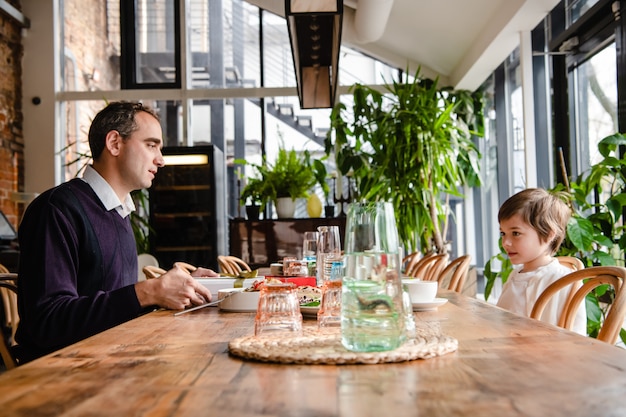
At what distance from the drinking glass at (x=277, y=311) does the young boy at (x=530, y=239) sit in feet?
4.76

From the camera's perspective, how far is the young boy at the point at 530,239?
2.45 metres

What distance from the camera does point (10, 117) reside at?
7770 mm

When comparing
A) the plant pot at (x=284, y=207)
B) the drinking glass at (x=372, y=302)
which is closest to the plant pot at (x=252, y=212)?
the plant pot at (x=284, y=207)

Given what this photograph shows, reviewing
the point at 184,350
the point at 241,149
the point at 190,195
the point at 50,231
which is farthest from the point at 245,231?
the point at 184,350

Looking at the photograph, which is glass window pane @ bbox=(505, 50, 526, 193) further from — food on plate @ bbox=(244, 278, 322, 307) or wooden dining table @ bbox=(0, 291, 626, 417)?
wooden dining table @ bbox=(0, 291, 626, 417)

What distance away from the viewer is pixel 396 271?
3.11 feet

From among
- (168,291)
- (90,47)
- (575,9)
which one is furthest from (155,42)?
(168,291)

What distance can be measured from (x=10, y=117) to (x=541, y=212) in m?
6.78

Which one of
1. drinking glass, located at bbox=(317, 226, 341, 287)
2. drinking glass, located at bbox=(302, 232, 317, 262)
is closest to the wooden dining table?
drinking glass, located at bbox=(317, 226, 341, 287)

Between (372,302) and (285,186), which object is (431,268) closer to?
(372,302)

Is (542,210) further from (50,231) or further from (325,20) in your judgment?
(50,231)

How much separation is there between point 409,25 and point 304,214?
7.93 ft

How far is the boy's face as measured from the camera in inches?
99.7

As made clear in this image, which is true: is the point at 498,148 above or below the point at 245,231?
above
